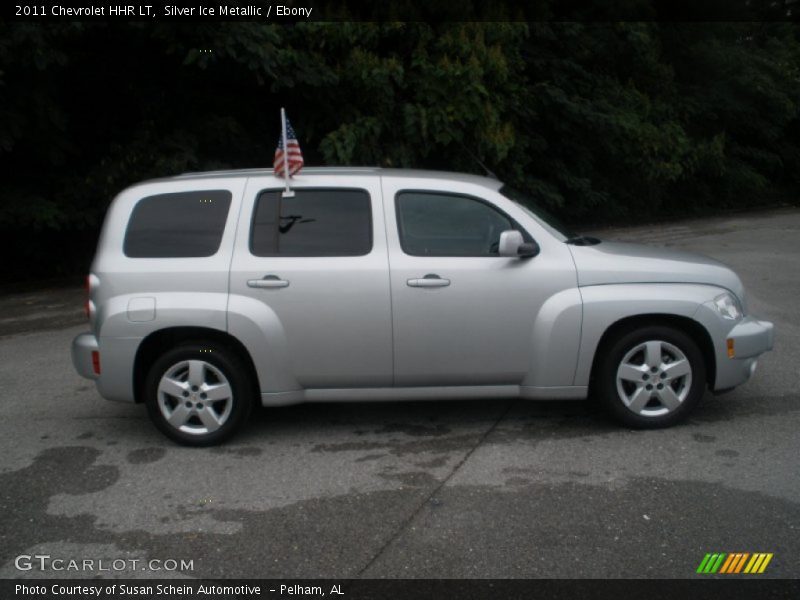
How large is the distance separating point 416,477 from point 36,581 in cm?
205

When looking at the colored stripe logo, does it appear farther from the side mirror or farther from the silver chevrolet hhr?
the side mirror

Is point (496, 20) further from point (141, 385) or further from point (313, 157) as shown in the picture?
point (141, 385)

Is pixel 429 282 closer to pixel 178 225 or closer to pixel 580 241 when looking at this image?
pixel 580 241

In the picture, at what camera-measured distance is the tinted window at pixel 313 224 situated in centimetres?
521

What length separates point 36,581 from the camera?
11.9 feet

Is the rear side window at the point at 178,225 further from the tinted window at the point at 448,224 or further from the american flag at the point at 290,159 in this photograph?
the tinted window at the point at 448,224

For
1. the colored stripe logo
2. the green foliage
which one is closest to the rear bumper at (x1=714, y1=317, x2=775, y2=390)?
the colored stripe logo

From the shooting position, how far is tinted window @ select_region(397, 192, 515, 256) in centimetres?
522

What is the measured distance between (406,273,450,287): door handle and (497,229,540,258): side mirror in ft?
1.33

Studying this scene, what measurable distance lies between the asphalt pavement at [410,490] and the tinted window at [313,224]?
4.22 feet

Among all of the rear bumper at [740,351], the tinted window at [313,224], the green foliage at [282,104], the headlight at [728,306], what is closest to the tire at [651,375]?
the rear bumper at [740,351]

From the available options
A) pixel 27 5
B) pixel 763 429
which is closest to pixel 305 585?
pixel 763 429

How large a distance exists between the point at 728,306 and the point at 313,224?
9.13 ft

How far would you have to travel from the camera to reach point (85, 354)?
5254 millimetres
